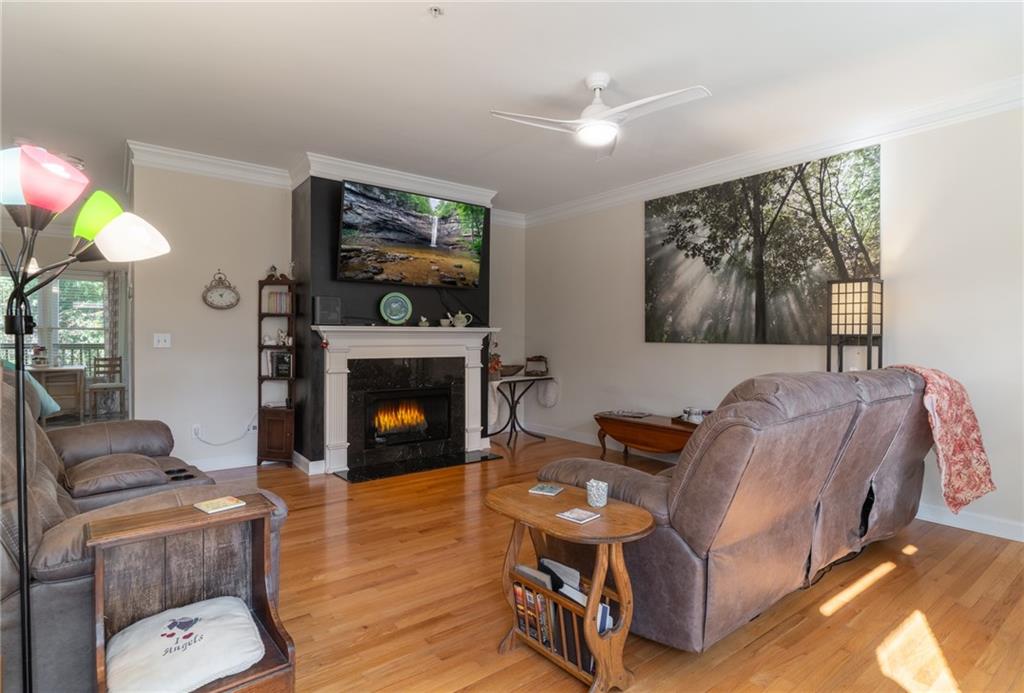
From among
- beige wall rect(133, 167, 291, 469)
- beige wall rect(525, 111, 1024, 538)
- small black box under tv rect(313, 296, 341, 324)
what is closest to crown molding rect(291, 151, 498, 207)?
beige wall rect(133, 167, 291, 469)

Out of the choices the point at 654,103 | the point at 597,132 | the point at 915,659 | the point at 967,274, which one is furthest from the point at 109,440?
the point at 967,274

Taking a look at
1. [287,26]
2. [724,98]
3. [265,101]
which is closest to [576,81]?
[724,98]

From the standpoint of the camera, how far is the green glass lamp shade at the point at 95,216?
1.44m

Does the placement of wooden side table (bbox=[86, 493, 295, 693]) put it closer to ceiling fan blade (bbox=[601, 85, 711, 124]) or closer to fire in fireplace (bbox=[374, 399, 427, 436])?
ceiling fan blade (bbox=[601, 85, 711, 124])

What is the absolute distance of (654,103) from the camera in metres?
2.82

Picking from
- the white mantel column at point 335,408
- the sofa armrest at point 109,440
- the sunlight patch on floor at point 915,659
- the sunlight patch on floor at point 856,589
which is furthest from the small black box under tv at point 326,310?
the sunlight patch on floor at point 915,659

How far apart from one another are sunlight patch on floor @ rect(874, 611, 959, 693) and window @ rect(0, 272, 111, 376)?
910 centimetres

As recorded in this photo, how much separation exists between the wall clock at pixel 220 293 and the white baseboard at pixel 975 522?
541cm

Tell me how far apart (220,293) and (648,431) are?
3816 mm

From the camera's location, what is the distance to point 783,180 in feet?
13.8

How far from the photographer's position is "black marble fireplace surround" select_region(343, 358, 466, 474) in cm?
472

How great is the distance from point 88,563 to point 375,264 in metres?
3.67

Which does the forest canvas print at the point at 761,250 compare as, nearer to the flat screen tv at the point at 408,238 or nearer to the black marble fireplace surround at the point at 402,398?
the flat screen tv at the point at 408,238

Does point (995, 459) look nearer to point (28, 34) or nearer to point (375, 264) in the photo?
point (375, 264)
